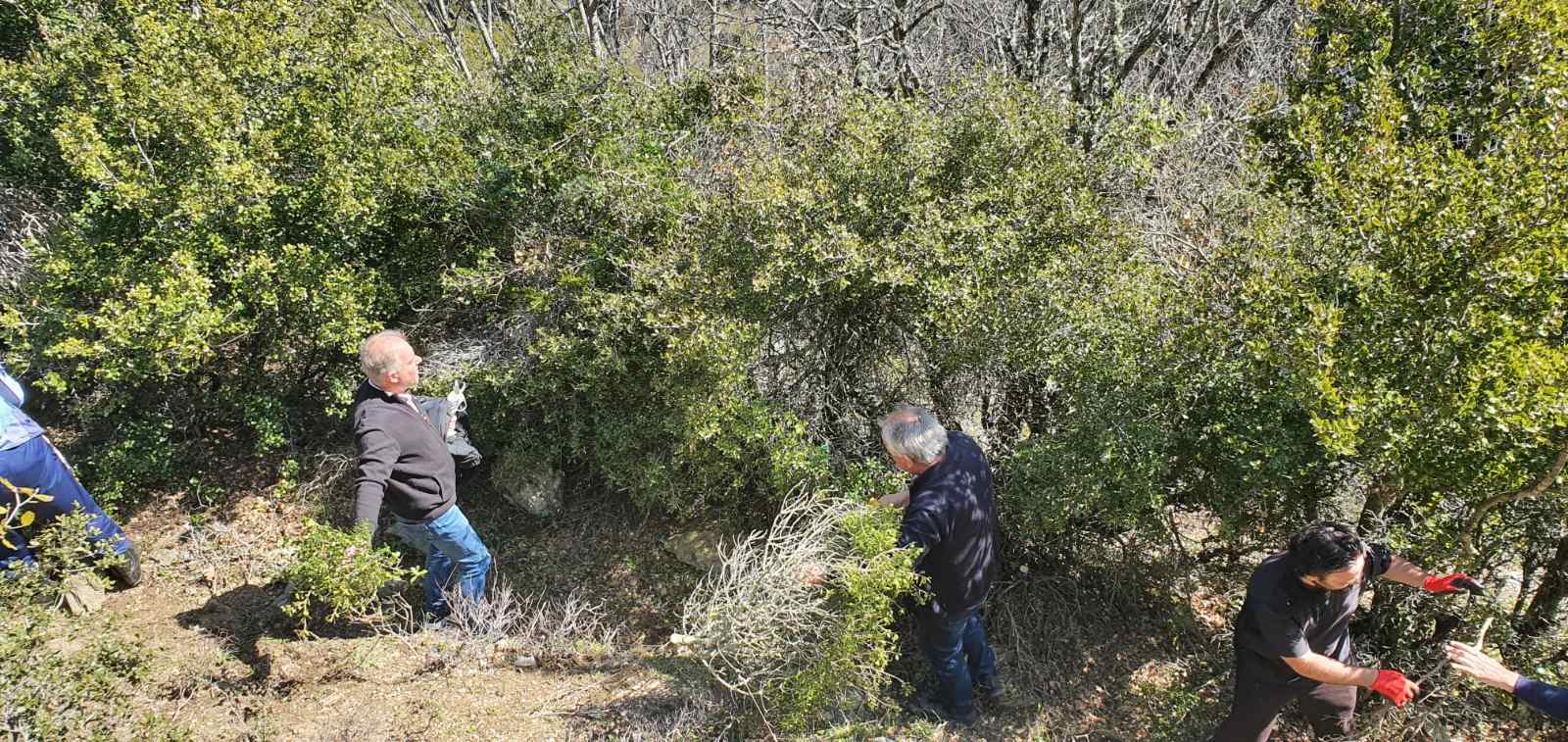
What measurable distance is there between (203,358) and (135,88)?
63.9 inches

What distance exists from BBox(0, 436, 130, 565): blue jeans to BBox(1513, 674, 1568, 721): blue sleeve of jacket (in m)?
5.82

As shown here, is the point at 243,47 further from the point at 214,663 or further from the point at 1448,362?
the point at 1448,362

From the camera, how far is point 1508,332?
267cm

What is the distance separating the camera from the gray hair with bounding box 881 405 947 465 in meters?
3.26

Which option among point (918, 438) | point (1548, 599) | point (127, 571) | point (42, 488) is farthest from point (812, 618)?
point (127, 571)

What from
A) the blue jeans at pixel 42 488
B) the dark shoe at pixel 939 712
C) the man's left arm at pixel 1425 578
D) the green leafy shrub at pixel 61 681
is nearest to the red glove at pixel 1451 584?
the man's left arm at pixel 1425 578

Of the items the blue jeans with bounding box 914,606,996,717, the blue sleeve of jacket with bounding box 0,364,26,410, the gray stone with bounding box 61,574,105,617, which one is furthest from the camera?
the gray stone with bounding box 61,574,105,617

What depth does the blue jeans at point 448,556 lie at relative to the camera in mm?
3926

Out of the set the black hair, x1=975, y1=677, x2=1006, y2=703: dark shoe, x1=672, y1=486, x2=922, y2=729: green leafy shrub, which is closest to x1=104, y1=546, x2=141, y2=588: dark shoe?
x1=672, y1=486, x2=922, y2=729: green leafy shrub

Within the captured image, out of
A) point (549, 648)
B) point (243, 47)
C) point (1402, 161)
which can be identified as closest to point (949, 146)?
point (1402, 161)

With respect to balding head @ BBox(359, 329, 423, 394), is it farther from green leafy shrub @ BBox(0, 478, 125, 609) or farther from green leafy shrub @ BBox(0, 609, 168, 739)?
green leafy shrub @ BBox(0, 609, 168, 739)

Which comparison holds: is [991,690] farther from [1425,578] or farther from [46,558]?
[46,558]

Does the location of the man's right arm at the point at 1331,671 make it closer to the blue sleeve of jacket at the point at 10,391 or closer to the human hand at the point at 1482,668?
the human hand at the point at 1482,668

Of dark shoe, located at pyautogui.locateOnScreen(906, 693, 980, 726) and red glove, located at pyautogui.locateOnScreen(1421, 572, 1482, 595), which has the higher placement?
red glove, located at pyautogui.locateOnScreen(1421, 572, 1482, 595)
